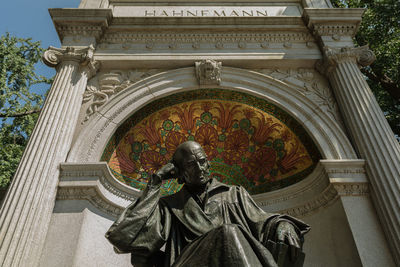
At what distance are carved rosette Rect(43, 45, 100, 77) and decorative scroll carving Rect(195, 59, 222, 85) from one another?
2084mm

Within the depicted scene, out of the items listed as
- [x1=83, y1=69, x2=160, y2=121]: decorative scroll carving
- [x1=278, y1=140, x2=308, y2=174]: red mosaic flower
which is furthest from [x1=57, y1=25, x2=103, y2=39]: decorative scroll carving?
[x1=278, y1=140, x2=308, y2=174]: red mosaic flower

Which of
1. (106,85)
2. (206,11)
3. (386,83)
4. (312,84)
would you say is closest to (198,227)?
(106,85)

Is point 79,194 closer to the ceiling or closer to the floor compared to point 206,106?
closer to the floor

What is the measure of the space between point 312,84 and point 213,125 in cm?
213

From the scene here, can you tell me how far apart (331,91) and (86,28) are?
5.15 m

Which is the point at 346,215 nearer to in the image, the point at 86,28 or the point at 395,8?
the point at 86,28

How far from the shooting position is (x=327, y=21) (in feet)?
21.8

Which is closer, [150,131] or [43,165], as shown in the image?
[43,165]

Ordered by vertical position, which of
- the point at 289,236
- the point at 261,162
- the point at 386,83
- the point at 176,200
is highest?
the point at 386,83

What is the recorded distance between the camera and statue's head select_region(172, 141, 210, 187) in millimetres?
2682

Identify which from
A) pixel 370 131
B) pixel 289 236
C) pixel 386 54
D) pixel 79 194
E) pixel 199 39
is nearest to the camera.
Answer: pixel 289 236

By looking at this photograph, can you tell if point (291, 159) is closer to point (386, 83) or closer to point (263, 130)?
point (263, 130)

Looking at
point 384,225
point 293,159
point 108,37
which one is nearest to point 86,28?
point 108,37

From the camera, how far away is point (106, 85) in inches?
239
